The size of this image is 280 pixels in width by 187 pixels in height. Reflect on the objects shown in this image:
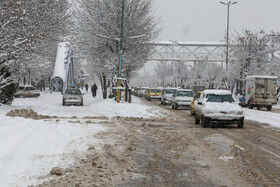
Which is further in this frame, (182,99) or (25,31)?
(182,99)

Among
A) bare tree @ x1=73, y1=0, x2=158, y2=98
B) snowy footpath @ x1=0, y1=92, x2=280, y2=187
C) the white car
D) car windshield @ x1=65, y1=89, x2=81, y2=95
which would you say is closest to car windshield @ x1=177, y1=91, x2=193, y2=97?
bare tree @ x1=73, y1=0, x2=158, y2=98

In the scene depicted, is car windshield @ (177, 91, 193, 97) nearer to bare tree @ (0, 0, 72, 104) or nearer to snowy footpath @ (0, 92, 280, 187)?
bare tree @ (0, 0, 72, 104)

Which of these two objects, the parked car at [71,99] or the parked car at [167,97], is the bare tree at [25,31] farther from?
the parked car at [167,97]

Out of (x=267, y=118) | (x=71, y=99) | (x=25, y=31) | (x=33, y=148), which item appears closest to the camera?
(x=33, y=148)

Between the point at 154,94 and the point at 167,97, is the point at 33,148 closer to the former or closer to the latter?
the point at 167,97

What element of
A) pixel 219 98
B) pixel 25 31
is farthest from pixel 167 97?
pixel 25 31

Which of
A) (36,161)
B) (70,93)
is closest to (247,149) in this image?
(36,161)

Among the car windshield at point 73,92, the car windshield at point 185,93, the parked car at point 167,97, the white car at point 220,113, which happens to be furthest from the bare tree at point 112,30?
the white car at point 220,113

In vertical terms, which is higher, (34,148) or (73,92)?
(73,92)

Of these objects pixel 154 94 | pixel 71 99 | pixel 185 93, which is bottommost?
pixel 154 94

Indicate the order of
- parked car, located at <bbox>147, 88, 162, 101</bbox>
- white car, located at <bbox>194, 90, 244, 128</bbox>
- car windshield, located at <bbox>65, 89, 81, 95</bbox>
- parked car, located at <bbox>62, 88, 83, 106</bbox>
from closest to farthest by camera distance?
white car, located at <bbox>194, 90, 244, 128</bbox>, parked car, located at <bbox>62, 88, 83, 106</bbox>, car windshield, located at <bbox>65, 89, 81, 95</bbox>, parked car, located at <bbox>147, 88, 162, 101</bbox>

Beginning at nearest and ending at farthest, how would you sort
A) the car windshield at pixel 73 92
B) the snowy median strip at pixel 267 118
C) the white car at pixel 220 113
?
1. the white car at pixel 220 113
2. the snowy median strip at pixel 267 118
3. the car windshield at pixel 73 92

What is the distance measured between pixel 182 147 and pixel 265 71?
41.4 meters

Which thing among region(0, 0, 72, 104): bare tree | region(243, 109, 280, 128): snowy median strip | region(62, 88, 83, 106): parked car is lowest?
region(243, 109, 280, 128): snowy median strip
